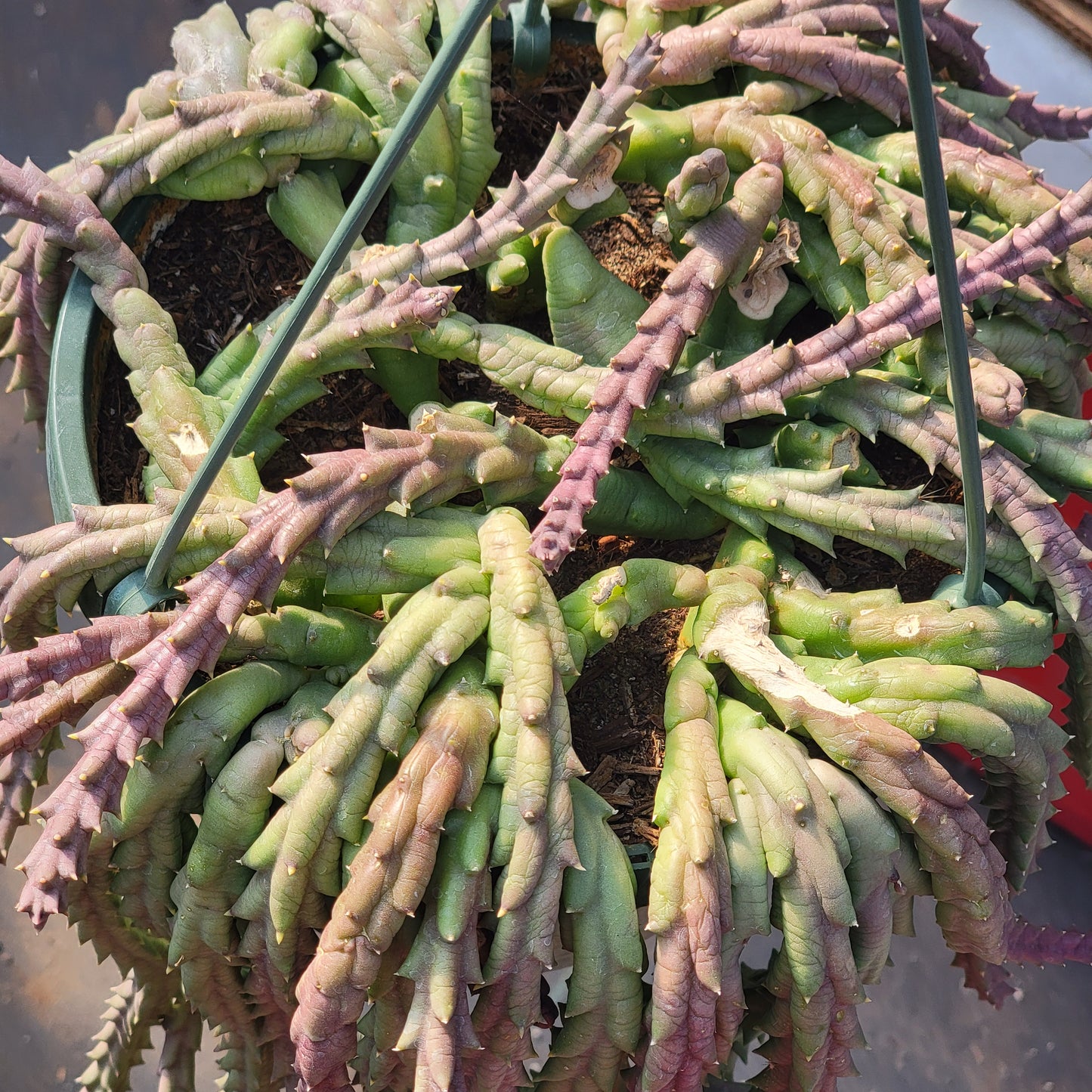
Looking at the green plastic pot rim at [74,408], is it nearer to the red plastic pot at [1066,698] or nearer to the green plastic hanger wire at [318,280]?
the green plastic hanger wire at [318,280]

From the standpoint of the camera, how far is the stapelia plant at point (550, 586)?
779mm

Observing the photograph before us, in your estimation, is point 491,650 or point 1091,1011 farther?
point 1091,1011

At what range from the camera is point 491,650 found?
32.7 inches

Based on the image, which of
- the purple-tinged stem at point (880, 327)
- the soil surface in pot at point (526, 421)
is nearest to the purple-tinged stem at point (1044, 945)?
the soil surface in pot at point (526, 421)

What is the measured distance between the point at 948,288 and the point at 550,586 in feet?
1.38

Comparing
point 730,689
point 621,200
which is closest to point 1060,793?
point 730,689

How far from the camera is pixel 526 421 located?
1120 mm

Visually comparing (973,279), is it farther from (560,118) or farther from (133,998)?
→ (133,998)

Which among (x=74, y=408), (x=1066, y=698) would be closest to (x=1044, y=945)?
(x=1066, y=698)

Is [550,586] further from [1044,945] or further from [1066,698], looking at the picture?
[1066,698]

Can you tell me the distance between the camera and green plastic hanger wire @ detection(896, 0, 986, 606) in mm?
548

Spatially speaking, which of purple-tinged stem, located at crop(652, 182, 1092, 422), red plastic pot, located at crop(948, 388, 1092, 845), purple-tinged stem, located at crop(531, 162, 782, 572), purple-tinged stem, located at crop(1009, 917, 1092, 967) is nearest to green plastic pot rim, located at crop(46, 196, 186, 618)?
purple-tinged stem, located at crop(531, 162, 782, 572)

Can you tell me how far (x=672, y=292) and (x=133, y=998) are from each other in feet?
3.04

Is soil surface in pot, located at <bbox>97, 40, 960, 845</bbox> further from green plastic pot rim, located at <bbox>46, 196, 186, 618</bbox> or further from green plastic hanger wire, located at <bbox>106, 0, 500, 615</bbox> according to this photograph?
green plastic hanger wire, located at <bbox>106, 0, 500, 615</bbox>
